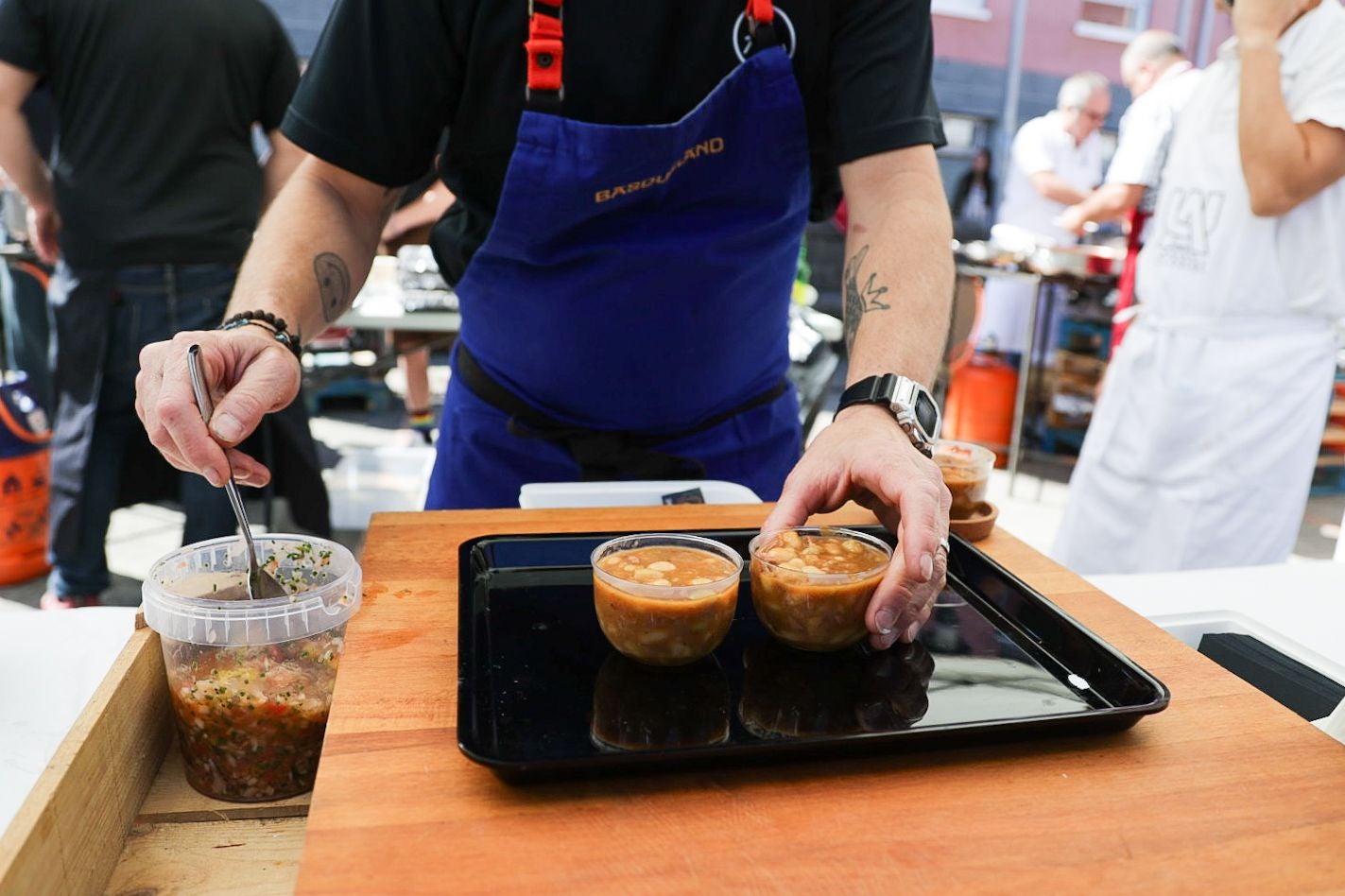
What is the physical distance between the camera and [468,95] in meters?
1.41

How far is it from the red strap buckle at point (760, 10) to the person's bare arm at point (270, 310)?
581 millimetres

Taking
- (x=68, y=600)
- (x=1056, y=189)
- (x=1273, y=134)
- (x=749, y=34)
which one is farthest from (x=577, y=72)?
(x=1056, y=189)

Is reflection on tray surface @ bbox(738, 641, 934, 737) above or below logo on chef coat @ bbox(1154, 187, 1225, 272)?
below

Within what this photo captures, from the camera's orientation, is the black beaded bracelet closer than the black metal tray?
No

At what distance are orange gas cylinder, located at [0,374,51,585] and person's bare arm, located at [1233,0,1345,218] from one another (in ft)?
11.7

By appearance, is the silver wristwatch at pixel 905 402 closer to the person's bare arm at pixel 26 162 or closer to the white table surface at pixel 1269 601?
the white table surface at pixel 1269 601

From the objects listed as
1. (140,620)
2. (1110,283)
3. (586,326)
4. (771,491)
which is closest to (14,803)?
(140,620)

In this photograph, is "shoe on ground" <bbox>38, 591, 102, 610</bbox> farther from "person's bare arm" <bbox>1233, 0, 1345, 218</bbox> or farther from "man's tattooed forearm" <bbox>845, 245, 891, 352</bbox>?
"person's bare arm" <bbox>1233, 0, 1345, 218</bbox>

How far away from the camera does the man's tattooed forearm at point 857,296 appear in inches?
52.5

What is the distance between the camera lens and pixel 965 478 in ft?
4.32

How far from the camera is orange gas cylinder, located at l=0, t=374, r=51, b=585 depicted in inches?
128

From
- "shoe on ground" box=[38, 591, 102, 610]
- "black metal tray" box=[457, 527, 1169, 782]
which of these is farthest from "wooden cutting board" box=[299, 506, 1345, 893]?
"shoe on ground" box=[38, 591, 102, 610]

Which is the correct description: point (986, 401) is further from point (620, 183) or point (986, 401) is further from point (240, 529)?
point (240, 529)

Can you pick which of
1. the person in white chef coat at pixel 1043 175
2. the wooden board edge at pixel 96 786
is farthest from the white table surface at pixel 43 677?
the person in white chef coat at pixel 1043 175
